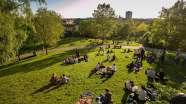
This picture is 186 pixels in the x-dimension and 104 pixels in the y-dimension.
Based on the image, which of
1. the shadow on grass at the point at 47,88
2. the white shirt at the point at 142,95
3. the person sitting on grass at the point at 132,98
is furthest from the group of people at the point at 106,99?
the shadow on grass at the point at 47,88

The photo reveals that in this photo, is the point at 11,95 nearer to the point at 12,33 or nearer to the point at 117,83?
the point at 12,33

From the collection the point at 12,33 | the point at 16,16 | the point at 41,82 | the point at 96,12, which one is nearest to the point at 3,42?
the point at 12,33

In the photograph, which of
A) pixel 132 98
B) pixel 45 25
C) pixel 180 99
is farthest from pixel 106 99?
pixel 45 25

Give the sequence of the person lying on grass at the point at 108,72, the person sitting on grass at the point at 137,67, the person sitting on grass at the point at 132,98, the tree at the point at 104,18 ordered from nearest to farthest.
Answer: the person sitting on grass at the point at 132,98 < the person lying on grass at the point at 108,72 < the person sitting on grass at the point at 137,67 < the tree at the point at 104,18

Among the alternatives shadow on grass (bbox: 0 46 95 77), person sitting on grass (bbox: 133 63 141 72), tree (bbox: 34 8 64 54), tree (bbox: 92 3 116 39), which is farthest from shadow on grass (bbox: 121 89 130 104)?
tree (bbox: 92 3 116 39)

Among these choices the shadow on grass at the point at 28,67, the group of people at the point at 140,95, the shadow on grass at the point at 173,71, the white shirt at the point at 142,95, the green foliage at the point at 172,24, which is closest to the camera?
the group of people at the point at 140,95

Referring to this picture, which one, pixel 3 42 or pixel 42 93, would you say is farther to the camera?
pixel 42 93

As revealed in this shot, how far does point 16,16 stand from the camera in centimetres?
1961

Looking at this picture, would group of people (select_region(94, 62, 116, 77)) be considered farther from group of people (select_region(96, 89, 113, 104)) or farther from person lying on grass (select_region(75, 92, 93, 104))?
group of people (select_region(96, 89, 113, 104))

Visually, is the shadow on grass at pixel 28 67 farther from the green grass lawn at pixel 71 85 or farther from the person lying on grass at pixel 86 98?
the person lying on grass at pixel 86 98

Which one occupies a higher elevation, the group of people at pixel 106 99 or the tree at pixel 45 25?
the tree at pixel 45 25

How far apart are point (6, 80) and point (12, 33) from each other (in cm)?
1320

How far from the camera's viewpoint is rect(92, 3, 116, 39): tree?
Result: 6706 centimetres

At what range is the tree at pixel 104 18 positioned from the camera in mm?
67062
